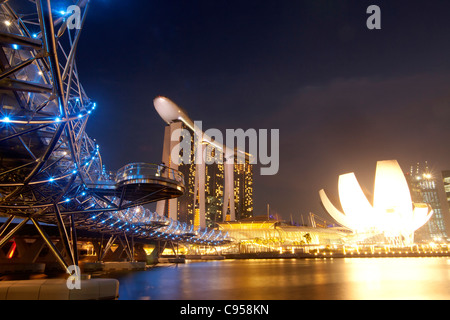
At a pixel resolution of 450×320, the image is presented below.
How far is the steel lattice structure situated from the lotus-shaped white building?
59.4 metres

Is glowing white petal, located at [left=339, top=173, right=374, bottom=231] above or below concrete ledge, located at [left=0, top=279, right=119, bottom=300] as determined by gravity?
above

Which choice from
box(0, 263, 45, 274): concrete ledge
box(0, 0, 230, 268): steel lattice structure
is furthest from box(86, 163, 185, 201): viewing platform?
box(0, 263, 45, 274): concrete ledge

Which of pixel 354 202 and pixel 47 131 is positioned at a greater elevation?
pixel 354 202

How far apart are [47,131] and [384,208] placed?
70.1 m

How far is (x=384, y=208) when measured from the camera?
222 feet

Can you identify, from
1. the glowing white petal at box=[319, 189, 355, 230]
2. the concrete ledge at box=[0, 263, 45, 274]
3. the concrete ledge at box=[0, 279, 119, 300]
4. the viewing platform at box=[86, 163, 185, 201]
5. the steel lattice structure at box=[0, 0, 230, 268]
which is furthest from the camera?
the glowing white petal at box=[319, 189, 355, 230]

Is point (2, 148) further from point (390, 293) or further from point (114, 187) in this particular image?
point (390, 293)

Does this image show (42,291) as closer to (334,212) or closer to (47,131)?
(47,131)

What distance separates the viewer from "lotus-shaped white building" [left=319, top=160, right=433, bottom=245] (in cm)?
6519

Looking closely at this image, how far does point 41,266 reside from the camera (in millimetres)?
34188

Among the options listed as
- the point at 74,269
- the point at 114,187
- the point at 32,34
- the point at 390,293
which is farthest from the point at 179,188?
the point at 390,293

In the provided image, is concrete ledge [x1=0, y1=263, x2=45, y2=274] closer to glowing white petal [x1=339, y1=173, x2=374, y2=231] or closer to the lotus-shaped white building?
the lotus-shaped white building

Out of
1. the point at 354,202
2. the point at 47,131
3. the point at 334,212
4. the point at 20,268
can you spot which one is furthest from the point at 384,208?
the point at 47,131
